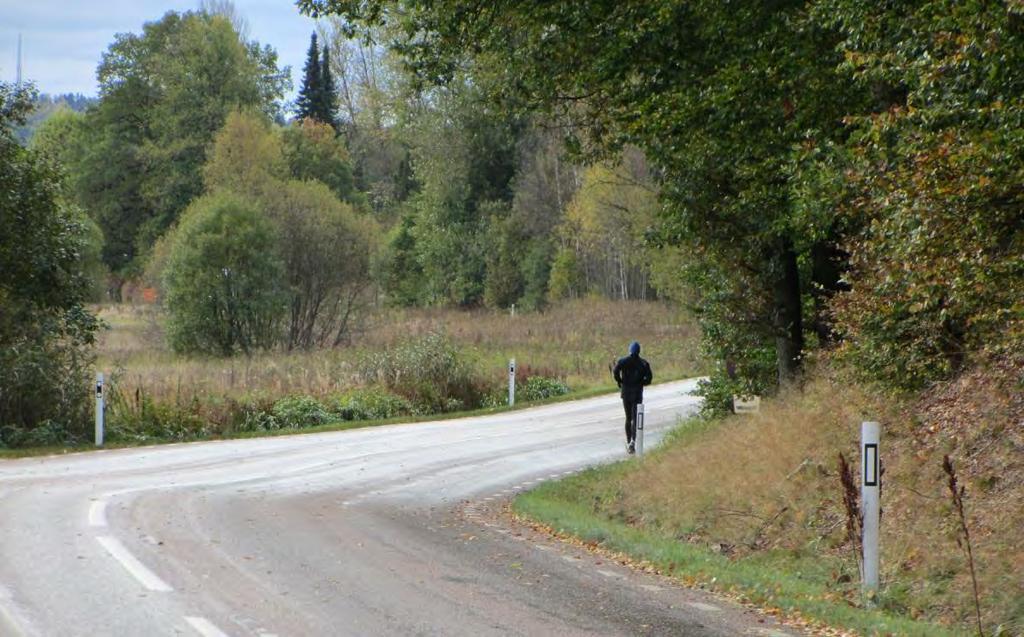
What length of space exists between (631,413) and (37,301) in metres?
11.2

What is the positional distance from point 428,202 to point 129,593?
61.4m

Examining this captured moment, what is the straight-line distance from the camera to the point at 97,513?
41.2 ft

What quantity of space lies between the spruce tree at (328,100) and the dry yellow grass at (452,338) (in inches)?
1367

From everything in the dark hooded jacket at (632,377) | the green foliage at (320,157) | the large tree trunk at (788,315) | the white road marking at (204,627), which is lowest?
the white road marking at (204,627)

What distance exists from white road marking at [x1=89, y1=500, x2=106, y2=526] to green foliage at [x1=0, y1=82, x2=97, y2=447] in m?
8.73

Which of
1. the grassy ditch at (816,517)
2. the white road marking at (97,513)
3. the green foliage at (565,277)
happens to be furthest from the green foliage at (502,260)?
the white road marking at (97,513)

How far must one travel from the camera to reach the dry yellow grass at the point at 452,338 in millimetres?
29594

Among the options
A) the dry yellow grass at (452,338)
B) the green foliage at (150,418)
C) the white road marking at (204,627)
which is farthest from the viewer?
the dry yellow grass at (452,338)

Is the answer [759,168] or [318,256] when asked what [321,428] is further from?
[318,256]

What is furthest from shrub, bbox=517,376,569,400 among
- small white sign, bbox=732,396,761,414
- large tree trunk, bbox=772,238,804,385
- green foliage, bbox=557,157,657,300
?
large tree trunk, bbox=772,238,804,385

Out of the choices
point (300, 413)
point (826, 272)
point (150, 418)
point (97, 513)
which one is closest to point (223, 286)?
point (300, 413)

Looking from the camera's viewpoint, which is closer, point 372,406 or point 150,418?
point 150,418

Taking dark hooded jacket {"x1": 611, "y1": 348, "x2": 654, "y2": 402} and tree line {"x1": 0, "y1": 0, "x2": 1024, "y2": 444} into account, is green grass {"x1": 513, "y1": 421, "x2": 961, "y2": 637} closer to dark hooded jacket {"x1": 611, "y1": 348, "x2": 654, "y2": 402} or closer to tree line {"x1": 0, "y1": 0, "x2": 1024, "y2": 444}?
tree line {"x1": 0, "y1": 0, "x2": 1024, "y2": 444}

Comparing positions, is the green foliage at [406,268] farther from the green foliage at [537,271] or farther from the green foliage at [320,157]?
the green foliage at [537,271]
